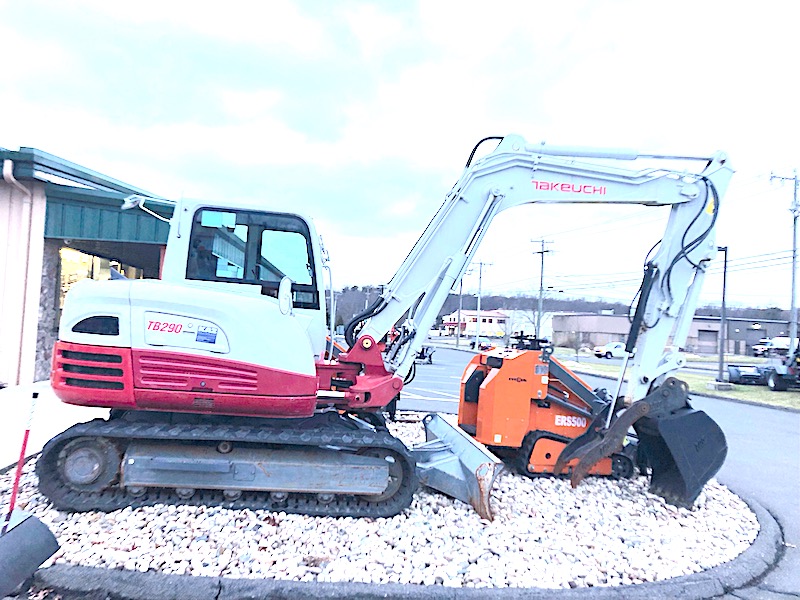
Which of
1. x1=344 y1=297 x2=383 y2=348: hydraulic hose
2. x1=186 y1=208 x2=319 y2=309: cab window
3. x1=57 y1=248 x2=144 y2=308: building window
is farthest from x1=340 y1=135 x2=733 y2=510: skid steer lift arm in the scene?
x1=57 y1=248 x2=144 y2=308: building window

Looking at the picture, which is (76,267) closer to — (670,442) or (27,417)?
(27,417)

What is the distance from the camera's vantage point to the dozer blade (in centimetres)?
523

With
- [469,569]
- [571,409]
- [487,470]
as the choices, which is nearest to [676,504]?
[571,409]

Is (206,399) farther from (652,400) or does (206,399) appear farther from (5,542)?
(652,400)

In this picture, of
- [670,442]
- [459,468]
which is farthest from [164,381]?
[670,442]

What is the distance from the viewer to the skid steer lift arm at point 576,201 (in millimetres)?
6109

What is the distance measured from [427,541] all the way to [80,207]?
9905 millimetres

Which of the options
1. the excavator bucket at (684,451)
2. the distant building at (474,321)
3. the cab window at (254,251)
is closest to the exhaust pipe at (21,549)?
the cab window at (254,251)

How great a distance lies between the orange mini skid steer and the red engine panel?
2406 mm

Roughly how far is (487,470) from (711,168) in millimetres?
3996

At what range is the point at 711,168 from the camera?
6.27 m

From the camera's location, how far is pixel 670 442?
19.0 ft

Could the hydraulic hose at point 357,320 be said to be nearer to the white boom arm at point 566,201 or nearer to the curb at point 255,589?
the white boom arm at point 566,201

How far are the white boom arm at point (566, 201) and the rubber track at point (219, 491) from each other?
3.69ft
